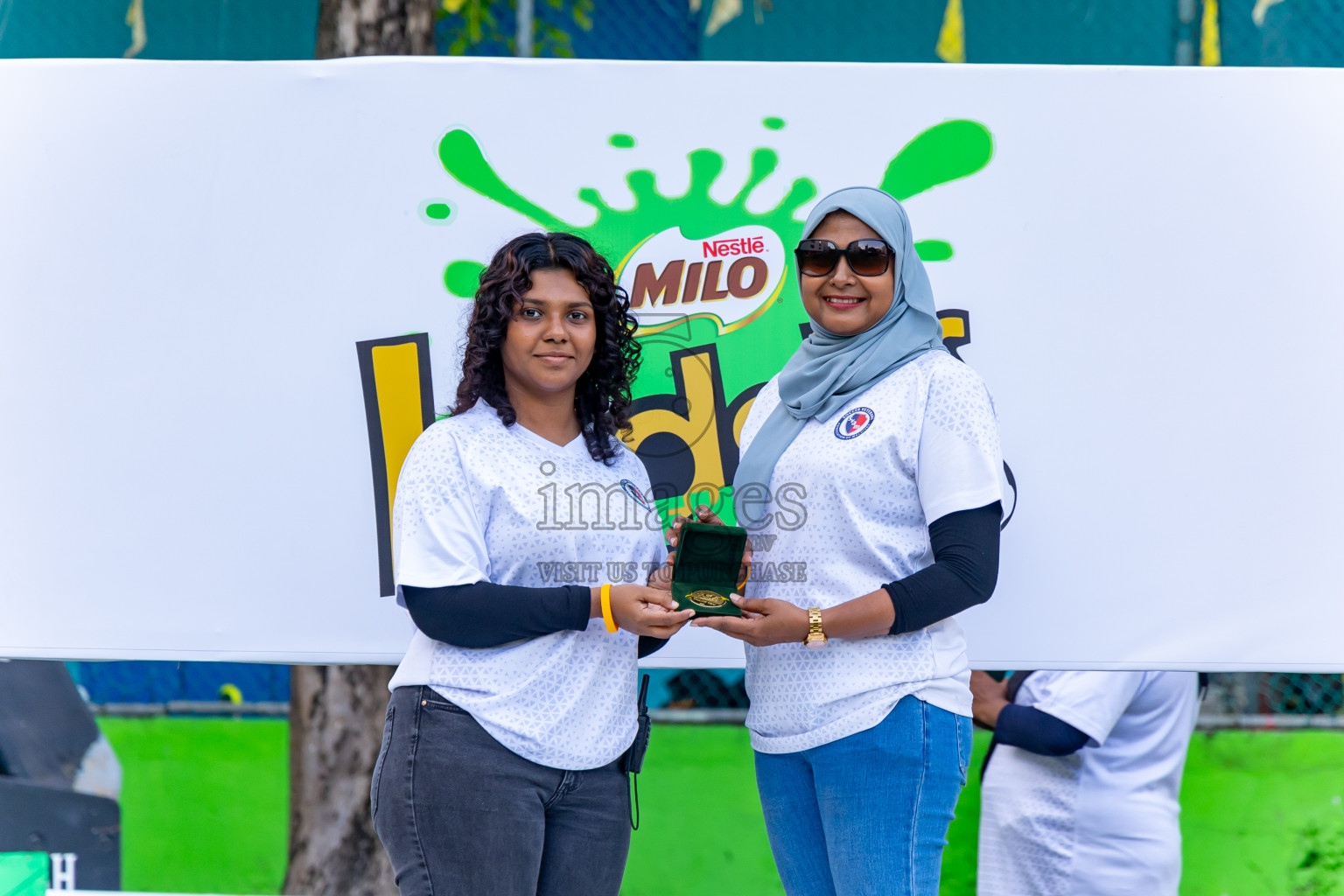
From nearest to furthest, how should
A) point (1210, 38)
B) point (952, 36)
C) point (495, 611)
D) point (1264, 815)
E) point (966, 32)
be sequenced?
point (495, 611)
point (1264, 815)
point (952, 36)
point (1210, 38)
point (966, 32)

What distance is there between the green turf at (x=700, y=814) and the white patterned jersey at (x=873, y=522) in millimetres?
2178

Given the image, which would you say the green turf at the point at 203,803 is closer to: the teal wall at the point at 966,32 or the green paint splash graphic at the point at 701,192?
the green paint splash graphic at the point at 701,192

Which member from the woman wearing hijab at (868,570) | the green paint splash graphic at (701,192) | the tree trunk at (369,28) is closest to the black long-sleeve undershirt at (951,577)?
the woman wearing hijab at (868,570)

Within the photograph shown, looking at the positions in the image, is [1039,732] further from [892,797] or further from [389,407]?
[389,407]

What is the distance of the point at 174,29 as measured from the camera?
500 cm

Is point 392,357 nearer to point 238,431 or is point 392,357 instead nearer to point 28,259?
point 238,431

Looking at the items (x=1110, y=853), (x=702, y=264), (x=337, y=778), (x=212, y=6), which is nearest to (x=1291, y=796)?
(x=1110, y=853)

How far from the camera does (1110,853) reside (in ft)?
9.75

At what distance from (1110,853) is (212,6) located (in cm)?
479

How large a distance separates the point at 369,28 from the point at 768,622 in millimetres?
2566

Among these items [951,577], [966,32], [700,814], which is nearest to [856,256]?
[951,577]

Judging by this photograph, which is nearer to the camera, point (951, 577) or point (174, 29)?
point (951, 577)

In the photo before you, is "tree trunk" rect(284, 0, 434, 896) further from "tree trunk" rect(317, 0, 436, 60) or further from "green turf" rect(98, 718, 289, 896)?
"green turf" rect(98, 718, 289, 896)

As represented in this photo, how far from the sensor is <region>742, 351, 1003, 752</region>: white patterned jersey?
188cm
